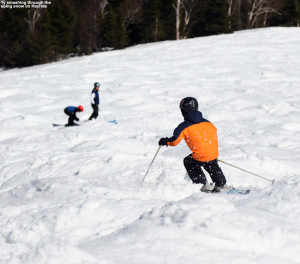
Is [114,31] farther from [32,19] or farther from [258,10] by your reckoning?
[258,10]

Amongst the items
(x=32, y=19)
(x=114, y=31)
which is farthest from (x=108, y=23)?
(x=32, y=19)

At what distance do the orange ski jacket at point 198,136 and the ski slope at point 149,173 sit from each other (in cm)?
57

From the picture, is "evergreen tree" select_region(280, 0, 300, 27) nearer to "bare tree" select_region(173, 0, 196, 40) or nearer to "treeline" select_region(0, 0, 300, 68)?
"treeline" select_region(0, 0, 300, 68)

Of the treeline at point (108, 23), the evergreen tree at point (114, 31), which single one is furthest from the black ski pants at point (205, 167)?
the evergreen tree at point (114, 31)

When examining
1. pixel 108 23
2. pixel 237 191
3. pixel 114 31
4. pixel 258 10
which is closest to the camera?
pixel 237 191

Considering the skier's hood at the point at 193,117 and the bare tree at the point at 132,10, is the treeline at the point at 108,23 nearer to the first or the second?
the bare tree at the point at 132,10

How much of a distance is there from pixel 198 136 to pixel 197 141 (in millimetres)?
79

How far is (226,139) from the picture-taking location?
26.2 ft

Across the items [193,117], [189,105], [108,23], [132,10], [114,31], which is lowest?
[193,117]

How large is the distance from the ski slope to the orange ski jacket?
22.4 inches

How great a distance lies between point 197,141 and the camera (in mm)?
4668

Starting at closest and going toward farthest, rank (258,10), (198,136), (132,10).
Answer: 1. (198,136)
2. (258,10)
3. (132,10)

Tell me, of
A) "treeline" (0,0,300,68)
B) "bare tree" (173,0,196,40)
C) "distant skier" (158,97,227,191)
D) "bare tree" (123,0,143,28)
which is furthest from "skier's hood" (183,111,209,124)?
"bare tree" (123,0,143,28)

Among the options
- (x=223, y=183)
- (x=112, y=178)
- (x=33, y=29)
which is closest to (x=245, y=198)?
(x=223, y=183)
